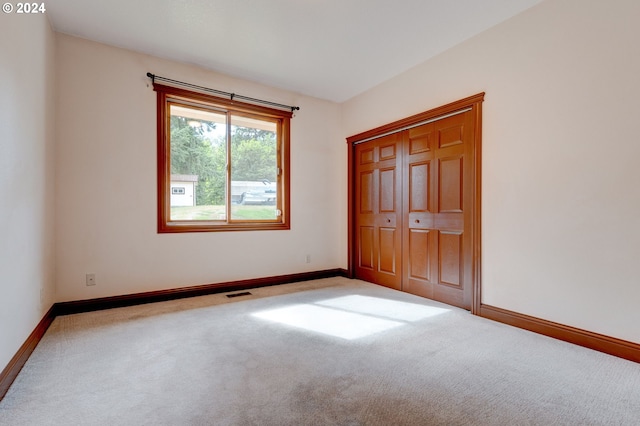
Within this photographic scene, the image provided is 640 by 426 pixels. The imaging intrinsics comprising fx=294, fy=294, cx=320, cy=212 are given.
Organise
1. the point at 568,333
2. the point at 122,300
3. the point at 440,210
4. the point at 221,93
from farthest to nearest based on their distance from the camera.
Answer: the point at 221,93, the point at 440,210, the point at 122,300, the point at 568,333

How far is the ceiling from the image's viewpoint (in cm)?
249

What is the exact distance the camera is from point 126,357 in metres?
1.96

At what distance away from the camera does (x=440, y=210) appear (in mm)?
3234

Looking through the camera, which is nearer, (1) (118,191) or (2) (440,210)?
(1) (118,191)

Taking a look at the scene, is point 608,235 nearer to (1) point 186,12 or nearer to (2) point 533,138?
(2) point 533,138

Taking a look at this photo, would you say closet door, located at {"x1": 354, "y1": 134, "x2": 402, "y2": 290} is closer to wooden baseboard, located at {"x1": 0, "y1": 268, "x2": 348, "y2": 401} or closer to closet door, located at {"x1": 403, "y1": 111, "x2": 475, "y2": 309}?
closet door, located at {"x1": 403, "y1": 111, "x2": 475, "y2": 309}

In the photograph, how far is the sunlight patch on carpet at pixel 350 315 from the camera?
8.14 feet

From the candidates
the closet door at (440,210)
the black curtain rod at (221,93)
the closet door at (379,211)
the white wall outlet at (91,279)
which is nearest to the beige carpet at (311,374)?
the white wall outlet at (91,279)

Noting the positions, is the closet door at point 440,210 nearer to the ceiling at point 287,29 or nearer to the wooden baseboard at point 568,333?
the wooden baseboard at point 568,333

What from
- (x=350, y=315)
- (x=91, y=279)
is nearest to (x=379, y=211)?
(x=350, y=315)
